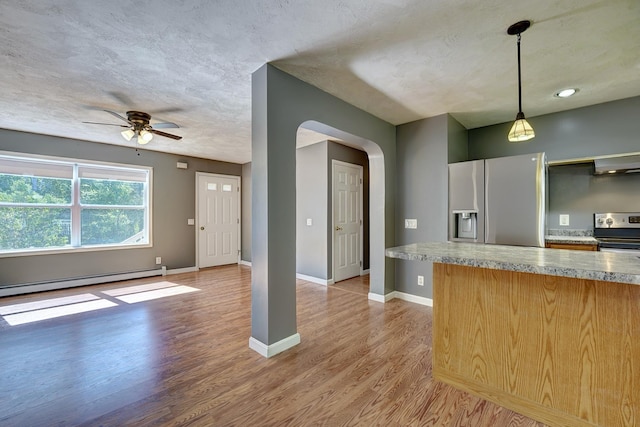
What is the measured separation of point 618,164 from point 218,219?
6.64 metres

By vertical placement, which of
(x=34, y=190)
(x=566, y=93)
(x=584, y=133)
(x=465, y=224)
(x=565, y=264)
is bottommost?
(x=565, y=264)

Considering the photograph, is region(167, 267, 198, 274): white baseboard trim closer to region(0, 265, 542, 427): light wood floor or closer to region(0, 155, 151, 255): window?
region(0, 155, 151, 255): window

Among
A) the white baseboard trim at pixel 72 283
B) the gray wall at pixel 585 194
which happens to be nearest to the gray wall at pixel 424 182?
the gray wall at pixel 585 194

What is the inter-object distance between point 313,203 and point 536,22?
3615 millimetres

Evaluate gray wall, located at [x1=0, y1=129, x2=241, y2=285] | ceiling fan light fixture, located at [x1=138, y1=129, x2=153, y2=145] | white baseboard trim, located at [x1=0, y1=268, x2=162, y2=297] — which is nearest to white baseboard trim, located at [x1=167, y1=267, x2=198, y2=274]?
gray wall, located at [x1=0, y1=129, x2=241, y2=285]

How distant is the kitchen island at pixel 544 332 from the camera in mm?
1379

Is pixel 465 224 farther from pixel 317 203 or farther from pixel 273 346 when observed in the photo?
pixel 273 346

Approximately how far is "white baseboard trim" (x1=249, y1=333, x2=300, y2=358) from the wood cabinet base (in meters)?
1.21

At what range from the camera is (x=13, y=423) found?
1.61 meters

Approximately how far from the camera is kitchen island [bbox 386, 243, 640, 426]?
1.38 meters

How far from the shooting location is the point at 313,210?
4.89 m

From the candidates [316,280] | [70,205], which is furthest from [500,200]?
[70,205]

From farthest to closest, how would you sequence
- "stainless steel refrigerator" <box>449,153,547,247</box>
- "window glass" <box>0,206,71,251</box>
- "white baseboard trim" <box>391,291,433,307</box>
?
"window glass" <box>0,206,71,251</box>, "white baseboard trim" <box>391,291,433,307</box>, "stainless steel refrigerator" <box>449,153,547,247</box>

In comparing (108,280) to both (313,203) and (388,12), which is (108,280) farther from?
(388,12)
